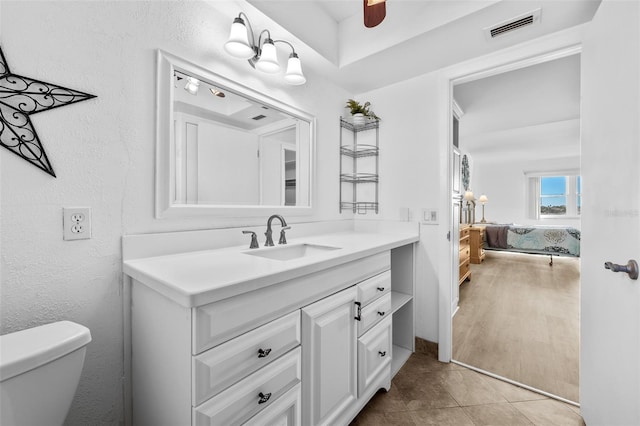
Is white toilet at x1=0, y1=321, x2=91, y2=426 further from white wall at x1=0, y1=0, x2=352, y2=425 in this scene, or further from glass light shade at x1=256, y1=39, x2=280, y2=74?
glass light shade at x1=256, y1=39, x2=280, y2=74

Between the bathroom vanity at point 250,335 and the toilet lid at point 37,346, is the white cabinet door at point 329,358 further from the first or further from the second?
the toilet lid at point 37,346

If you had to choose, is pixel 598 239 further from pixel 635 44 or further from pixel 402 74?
pixel 402 74

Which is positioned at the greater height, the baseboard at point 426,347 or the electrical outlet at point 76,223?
the electrical outlet at point 76,223

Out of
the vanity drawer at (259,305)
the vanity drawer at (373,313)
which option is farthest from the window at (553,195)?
the vanity drawer at (259,305)

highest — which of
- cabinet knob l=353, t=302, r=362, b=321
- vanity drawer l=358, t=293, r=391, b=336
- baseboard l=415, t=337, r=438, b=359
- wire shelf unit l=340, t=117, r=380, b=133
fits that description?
wire shelf unit l=340, t=117, r=380, b=133

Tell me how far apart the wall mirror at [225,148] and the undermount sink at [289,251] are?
0.88 feet

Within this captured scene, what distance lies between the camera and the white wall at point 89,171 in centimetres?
88

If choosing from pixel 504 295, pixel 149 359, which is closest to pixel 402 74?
pixel 149 359

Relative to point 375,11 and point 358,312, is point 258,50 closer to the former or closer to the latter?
point 375,11

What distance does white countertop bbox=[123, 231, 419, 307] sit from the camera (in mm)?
746

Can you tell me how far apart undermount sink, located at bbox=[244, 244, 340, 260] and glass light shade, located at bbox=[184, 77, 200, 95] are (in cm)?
83

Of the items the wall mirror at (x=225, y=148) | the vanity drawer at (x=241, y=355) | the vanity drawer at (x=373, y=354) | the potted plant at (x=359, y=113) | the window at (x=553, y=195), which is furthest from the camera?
the window at (x=553, y=195)

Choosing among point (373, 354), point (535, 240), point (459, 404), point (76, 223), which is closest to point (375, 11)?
point (76, 223)

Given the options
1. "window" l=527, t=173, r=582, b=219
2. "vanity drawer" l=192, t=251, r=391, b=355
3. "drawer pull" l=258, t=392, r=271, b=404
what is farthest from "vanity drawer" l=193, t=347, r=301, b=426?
"window" l=527, t=173, r=582, b=219
